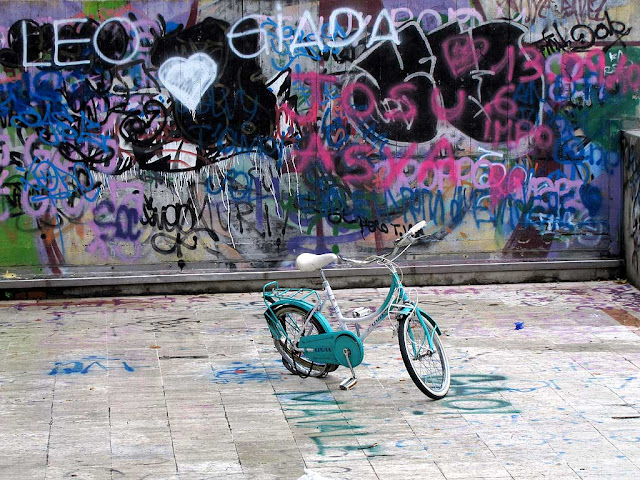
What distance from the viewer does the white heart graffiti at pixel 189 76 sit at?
10484 mm

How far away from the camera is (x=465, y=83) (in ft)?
35.7

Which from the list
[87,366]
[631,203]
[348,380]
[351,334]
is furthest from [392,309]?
[631,203]

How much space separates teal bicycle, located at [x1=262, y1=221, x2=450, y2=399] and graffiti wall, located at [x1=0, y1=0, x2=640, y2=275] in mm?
2982

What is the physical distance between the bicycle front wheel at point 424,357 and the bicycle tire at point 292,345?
0.73 meters

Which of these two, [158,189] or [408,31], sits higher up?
[408,31]

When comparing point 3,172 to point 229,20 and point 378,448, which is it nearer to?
point 229,20

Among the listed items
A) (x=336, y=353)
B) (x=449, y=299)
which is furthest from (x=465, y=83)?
(x=336, y=353)

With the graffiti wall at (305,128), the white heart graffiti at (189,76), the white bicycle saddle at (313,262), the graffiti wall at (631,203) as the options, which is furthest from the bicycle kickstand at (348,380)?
A: the graffiti wall at (631,203)

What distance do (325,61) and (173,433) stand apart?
17.0 ft

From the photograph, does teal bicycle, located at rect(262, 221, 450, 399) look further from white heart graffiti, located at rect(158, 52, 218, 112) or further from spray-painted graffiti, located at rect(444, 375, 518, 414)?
white heart graffiti, located at rect(158, 52, 218, 112)

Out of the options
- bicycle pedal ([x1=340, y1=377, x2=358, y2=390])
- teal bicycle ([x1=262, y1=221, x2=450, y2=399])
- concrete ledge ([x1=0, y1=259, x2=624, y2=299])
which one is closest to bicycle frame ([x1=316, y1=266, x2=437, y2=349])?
teal bicycle ([x1=262, y1=221, x2=450, y2=399])

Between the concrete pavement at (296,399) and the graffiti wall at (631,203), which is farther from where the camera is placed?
the graffiti wall at (631,203)

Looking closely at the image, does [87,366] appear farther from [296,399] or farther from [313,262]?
[313,262]

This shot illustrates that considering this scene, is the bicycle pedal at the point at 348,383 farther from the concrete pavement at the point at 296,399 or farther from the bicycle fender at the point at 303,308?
the bicycle fender at the point at 303,308
